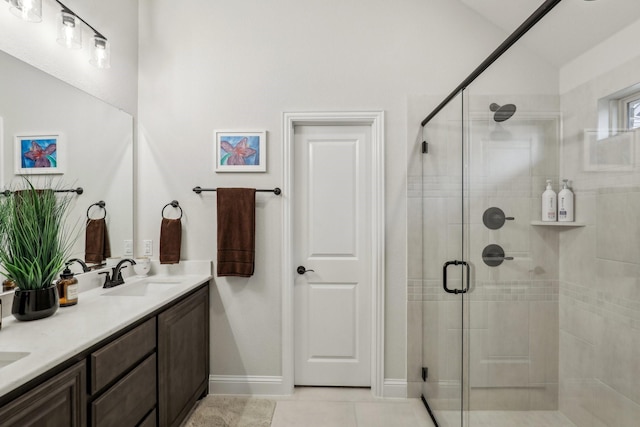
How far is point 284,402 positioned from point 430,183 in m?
1.84

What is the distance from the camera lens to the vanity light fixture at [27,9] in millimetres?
1557

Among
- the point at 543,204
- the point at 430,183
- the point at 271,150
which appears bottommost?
the point at 543,204

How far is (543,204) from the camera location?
1.08m

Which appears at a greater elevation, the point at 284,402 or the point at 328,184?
the point at 328,184

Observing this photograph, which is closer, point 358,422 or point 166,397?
point 166,397

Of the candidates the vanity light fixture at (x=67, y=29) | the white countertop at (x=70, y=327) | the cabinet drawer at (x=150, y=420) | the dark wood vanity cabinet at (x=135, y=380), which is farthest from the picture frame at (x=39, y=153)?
the cabinet drawer at (x=150, y=420)

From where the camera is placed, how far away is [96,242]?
6.92 feet

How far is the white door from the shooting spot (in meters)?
2.56

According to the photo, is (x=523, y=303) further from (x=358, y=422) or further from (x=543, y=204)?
(x=358, y=422)

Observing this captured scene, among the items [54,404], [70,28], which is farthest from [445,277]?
[70,28]

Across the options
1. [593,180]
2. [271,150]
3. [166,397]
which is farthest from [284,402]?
[593,180]

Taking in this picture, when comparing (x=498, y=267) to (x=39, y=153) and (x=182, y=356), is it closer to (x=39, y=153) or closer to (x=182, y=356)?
(x=182, y=356)

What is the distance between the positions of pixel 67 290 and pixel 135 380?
0.57 m

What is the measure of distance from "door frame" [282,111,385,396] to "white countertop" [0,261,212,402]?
2.26 feet
